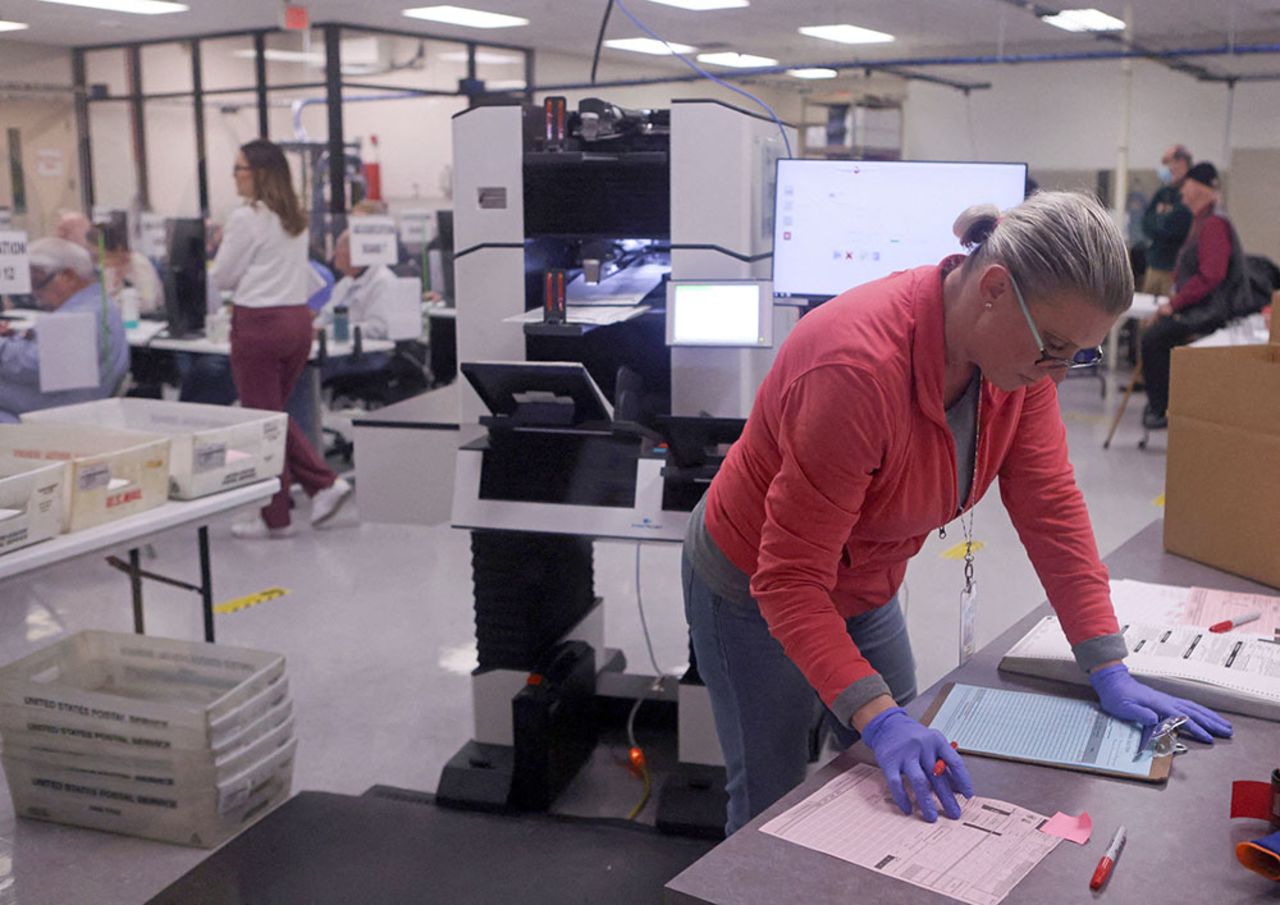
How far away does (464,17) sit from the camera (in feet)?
30.2

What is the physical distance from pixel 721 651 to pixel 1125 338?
879 cm

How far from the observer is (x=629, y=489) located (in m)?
2.45

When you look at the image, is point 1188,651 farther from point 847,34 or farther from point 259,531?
point 847,34

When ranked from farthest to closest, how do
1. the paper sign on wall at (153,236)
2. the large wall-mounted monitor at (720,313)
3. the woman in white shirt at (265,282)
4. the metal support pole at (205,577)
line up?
the paper sign on wall at (153,236) → the woman in white shirt at (265,282) → the metal support pole at (205,577) → the large wall-mounted monitor at (720,313)

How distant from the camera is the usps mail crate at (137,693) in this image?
2.45m

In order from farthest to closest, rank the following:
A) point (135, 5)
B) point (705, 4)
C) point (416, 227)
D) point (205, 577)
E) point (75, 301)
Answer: point (705, 4) < point (135, 5) < point (416, 227) < point (75, 301) < point (205, 577)

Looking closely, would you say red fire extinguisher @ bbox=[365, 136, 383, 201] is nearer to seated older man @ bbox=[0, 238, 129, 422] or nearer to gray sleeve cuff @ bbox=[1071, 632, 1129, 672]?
seated older man @ bbox=[0, 238, 129, 422]

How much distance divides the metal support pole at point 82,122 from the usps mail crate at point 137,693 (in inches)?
366

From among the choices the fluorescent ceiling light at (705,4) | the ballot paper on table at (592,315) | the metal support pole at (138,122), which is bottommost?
the ballot paper on table at (592,315)

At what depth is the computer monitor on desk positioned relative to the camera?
5.36 m


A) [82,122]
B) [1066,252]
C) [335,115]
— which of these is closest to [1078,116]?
[335,115]

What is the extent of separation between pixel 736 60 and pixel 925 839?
11784mm

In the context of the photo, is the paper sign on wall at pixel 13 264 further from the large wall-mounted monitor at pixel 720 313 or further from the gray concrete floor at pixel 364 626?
the large wall-mounted monitor at pixel 720 313

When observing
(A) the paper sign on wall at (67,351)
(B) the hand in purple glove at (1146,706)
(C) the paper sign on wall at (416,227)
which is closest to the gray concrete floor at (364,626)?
(A) the paper sign on wall at (67,351)
